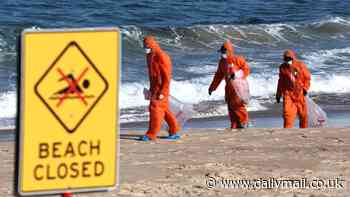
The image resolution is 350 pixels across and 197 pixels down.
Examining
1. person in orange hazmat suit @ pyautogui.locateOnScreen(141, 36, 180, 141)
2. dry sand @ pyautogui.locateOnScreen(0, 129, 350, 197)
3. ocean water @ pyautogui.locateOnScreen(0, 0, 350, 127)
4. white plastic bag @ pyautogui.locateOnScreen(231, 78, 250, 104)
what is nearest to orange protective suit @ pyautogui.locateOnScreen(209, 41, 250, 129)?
white plastic bag @ pyautogui.locateOnScreen(231, 78, 250, 104)

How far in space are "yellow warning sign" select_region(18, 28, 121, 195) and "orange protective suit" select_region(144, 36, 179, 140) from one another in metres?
8.04

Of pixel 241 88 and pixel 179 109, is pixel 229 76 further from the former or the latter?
pixel 179 109

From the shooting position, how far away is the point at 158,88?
13.2 meters

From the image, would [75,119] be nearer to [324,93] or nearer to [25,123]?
[25,123]

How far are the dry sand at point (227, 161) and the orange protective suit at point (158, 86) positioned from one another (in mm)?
243

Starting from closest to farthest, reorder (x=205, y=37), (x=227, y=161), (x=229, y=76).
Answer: (x=227, y=161), (x=229, y=76), (x=205, y=37)

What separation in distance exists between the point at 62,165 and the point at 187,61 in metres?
20.8

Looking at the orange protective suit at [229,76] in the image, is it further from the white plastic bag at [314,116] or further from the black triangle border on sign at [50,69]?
the black triangle border on sign at [50,69]

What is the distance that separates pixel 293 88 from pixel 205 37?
52.4 ft

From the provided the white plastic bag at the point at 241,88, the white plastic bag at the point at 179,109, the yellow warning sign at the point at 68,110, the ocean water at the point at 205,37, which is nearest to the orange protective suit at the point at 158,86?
the white plastic bag at the point at 179,109

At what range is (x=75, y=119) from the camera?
4879 mm

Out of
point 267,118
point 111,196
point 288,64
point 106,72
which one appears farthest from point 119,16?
point 106,72

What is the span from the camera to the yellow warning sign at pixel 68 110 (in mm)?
4781

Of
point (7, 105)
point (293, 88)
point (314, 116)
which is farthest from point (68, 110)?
point (7, 105)
